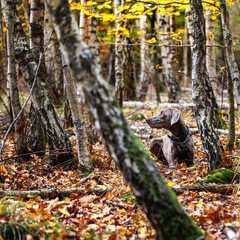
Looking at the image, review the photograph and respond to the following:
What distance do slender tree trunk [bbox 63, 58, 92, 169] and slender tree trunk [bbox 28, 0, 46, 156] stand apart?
1.36 metres

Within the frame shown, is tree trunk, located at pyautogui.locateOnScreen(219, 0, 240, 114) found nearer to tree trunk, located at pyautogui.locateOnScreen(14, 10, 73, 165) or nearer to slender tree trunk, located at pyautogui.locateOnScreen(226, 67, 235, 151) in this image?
slender tree trunk, located at pyautogui.locateOnScreen(226, 67, 235, 151)

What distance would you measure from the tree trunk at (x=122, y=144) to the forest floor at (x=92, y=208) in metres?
0.69

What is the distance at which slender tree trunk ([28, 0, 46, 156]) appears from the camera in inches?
221

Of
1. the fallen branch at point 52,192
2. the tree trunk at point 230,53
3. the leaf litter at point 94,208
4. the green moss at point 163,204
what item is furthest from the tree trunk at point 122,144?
the tree trunk at point 230,53

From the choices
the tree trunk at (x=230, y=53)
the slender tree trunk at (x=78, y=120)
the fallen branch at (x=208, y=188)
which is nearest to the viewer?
the fallen branch at (x=208, y=188)

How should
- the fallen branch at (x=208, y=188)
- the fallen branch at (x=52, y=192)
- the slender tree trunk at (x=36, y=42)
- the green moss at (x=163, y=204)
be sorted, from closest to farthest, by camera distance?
1. the green moss at (x=163, y=204)
2. the fallen branch at (x=52, y=192)
3. the fallen branch at (x=208, y=188)
4. the slender tree trunk at (x=36, y=42)

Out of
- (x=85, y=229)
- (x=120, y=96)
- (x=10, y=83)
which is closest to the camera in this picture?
(x=85, y=229)

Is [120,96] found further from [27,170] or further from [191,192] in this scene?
[191,192]

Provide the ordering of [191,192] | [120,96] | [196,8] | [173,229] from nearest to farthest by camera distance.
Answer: [173,229]
[191,192]
[196,8]
[120,96]

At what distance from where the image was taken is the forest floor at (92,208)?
107 inches

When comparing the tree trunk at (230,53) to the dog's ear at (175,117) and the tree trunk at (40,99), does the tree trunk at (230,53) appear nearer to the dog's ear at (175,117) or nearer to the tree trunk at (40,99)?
the dog's ear at (175,117)

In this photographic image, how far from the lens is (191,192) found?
3865 mm

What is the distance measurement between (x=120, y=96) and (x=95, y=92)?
5.89 metres

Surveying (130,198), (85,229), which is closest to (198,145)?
(130,198)
